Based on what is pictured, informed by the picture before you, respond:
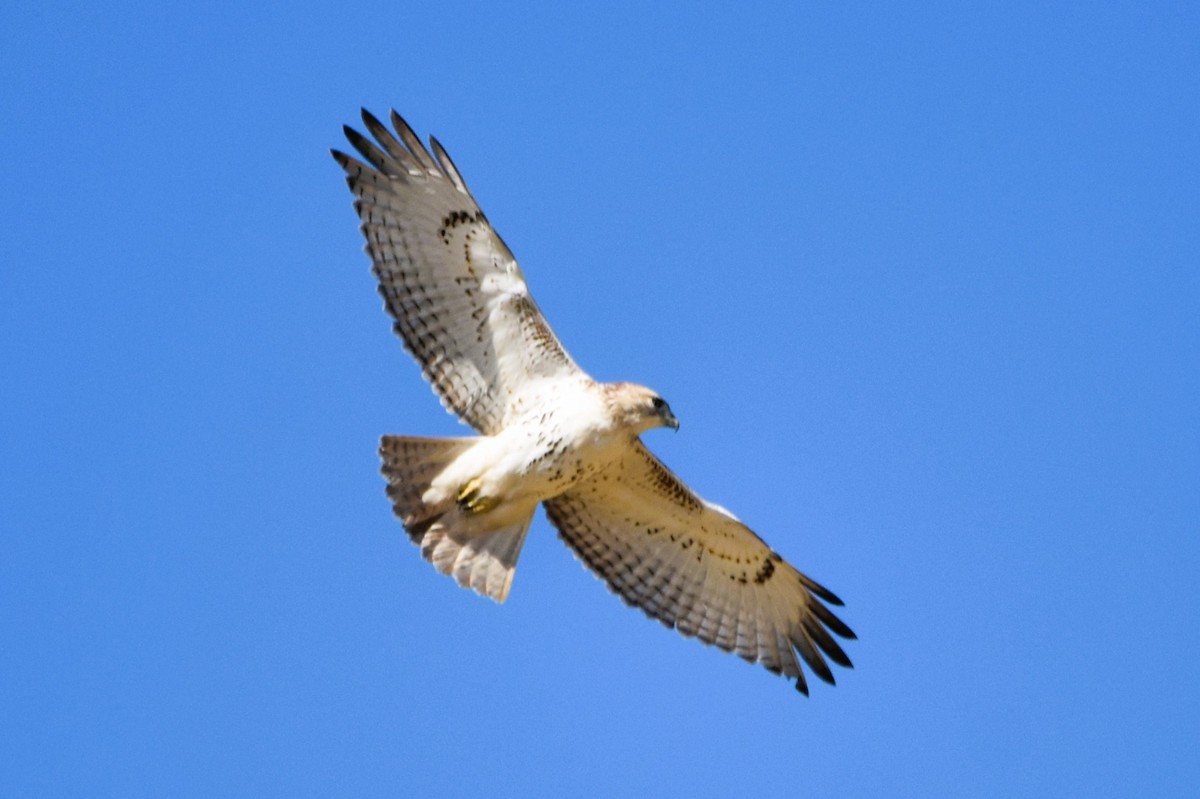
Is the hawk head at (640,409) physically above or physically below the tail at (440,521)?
above

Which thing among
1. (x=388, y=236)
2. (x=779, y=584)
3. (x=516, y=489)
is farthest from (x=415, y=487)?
(x=779, y=584)

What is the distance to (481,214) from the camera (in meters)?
12.3

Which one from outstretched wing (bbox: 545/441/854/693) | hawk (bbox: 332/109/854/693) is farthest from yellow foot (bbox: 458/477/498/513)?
outstretched wing (bbox: 545/441/854/693)

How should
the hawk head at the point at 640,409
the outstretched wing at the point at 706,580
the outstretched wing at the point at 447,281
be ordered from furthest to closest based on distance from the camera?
the outstretched wing at the point at 706,580 → the outstretched wing at the point at 447,281 → the hawk head at the point at 640,409

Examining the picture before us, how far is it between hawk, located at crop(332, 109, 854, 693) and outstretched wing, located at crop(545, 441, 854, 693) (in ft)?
0.20

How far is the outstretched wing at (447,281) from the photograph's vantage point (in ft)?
40.2

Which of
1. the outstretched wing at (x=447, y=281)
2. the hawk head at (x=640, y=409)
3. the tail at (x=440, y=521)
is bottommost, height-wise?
the tail at (x=440, y=521)

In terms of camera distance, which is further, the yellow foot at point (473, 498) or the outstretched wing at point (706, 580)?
the outstretched wing at point (706, 580)

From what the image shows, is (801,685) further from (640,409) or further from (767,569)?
(640,409)

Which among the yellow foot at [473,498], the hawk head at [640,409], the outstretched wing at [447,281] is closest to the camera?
the hawk head at [640,409]

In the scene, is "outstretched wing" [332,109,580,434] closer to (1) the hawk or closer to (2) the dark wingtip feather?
(1) the hawk

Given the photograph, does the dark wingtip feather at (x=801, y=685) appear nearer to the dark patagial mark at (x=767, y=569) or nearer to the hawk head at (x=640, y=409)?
the dark patagial mark at (x=767, y=569)

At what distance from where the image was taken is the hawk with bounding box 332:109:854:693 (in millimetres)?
12039

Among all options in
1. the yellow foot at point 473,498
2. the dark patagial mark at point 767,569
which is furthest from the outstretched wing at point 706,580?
the yellow foot at point 473,498
